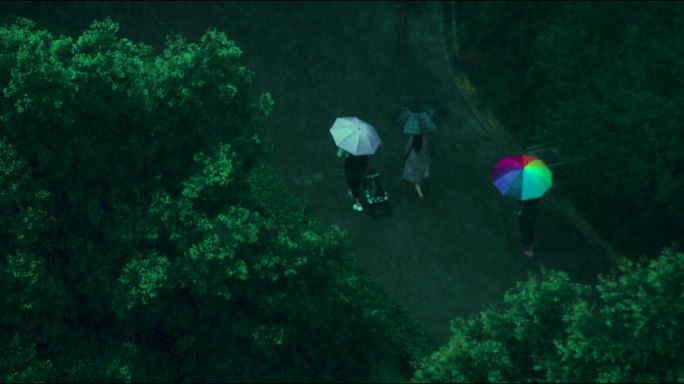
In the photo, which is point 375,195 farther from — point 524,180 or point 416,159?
point 524,180

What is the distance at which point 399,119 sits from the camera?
18531mm

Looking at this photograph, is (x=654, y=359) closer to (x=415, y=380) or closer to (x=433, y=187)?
(x=415, y=380)

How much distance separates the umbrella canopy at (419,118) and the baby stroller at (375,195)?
1.36 m

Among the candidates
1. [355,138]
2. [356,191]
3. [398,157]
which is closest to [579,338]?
[355,138]

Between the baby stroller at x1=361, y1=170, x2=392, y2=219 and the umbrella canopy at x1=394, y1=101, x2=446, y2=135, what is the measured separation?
1.36 m

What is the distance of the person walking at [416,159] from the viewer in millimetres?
18828

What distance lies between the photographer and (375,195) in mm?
19219

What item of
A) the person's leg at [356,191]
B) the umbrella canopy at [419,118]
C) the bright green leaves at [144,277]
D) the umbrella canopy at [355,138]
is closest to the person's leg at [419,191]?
the person's leg at [356,191]

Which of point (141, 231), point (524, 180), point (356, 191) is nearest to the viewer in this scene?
point (141, 231)

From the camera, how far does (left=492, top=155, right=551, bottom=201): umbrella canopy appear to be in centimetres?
1752

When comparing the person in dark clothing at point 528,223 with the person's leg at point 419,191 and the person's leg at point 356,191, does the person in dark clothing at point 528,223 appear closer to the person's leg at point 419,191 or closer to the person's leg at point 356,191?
the person's leg at point 419,191

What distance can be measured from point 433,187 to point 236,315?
6.99 metres

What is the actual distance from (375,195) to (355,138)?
177cm

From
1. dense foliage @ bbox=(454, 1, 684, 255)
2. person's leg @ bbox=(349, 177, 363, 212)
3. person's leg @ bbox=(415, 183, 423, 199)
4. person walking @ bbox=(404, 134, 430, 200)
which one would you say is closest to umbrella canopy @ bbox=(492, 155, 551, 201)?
dense foliage @ bbox=(454, 1, 684, 255)
